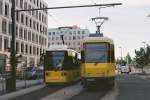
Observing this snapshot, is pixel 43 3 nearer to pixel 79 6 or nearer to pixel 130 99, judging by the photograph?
pixel 79 6

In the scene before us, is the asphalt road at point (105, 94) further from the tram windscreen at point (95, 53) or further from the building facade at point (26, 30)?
the building facade at point (26, 30)

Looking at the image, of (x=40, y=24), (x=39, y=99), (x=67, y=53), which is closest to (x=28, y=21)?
(x=40, y=24)

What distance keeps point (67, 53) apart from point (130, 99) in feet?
43.2

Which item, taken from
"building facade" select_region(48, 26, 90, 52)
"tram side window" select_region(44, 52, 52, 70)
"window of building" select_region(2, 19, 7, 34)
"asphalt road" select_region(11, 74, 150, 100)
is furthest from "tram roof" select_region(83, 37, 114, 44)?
"building facade" select_region(48, 26, 90, 52)

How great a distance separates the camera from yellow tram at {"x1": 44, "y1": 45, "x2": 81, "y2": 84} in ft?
106

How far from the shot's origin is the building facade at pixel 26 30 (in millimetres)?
86500

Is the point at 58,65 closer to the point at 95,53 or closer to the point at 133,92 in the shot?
the point at 95,53

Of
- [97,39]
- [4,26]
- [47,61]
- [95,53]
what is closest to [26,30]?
[4,26]

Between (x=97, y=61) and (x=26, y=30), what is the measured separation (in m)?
75.5

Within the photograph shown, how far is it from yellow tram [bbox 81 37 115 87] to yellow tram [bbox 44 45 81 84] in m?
4.41

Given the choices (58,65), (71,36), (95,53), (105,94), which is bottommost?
(105,94)

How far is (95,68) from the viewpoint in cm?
2778

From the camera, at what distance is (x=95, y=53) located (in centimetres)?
2819

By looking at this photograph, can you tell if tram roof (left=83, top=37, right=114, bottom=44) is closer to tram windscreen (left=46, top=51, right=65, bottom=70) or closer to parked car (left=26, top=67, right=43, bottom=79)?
tram windscreen (left=46, top=51, right=65, bottom=70)
